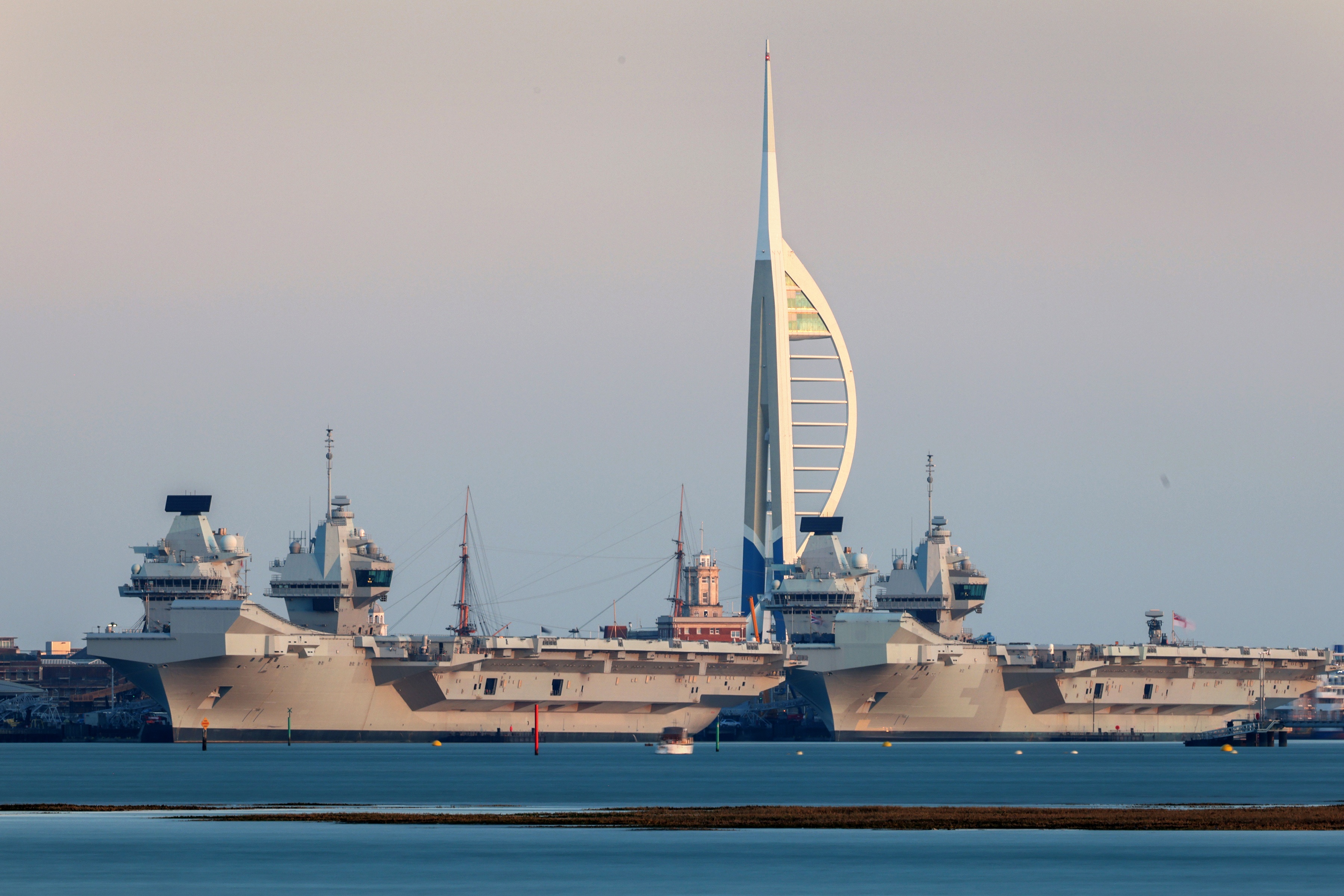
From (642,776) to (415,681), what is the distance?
33964mm

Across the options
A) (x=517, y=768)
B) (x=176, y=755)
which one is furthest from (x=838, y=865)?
(x=176, y=755)

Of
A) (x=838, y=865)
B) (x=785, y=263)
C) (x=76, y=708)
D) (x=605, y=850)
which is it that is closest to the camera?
(x=838, y=865)

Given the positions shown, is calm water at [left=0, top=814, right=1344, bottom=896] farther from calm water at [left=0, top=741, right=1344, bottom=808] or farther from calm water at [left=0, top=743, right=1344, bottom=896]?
calm water at [left=0, top=741, right=1344, bottom=808]

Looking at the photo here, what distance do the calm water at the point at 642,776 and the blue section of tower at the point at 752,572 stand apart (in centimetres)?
4380

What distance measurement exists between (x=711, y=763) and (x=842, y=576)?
120 ft

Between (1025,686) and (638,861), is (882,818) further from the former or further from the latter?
(1025,686)

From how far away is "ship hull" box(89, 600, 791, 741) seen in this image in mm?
103188

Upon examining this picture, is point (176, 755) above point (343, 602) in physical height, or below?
below

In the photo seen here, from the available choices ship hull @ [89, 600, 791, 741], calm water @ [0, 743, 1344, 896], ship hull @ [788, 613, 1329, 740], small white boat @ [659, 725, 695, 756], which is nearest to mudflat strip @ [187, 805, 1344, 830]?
calm water @ [0, 743, 1344, 896]

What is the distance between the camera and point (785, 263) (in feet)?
546

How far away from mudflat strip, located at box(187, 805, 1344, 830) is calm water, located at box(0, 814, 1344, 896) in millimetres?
1605

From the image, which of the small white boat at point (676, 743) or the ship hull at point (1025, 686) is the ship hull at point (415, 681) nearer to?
the ship hull at point (1025, 686)

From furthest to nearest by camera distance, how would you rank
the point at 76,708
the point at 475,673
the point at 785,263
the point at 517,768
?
the point at 785,263
the point at 76,708
the point at 475,673
the point at 517,768

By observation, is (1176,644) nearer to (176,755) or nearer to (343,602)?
(343,602)
